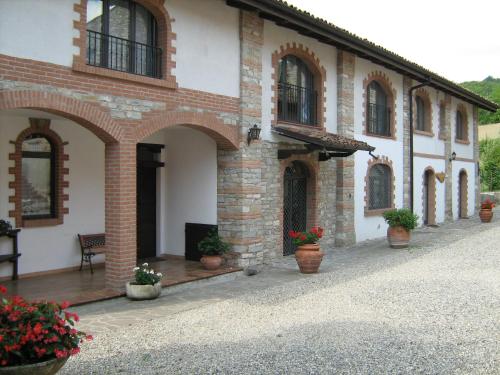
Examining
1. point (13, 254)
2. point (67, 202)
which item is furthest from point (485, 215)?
point (13, 254)

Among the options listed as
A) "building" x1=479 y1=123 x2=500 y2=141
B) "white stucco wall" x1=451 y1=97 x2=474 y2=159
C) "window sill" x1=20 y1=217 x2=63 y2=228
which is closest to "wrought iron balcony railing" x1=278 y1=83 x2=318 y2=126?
"window sill" x1=20 y1=217 x2=63 y2=228

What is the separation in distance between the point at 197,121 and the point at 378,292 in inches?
176

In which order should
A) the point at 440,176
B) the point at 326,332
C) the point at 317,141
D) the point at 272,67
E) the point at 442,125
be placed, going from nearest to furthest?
the point at 326,332
the point at 317,141
the point at 272,67
the point at 440,176
the point at 442,125

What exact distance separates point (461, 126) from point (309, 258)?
1551 centimetres

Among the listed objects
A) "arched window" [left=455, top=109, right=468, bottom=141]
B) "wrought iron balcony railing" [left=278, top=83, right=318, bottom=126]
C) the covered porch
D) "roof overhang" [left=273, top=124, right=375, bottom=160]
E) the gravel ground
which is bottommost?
the gravel ground

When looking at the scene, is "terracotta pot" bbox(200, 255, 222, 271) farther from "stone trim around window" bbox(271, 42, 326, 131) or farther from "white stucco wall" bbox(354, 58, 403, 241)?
"white stucco wall" bbox(354, 58, 403, 241)

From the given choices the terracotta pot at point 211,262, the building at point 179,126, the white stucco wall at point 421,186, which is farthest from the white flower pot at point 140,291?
the white stucco wall at point 421,186

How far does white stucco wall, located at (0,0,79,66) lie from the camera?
6.63 m

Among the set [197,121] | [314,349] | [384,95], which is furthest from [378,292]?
[384,95]

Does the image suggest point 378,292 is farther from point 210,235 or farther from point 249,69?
point 249,69

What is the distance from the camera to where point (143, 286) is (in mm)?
7793

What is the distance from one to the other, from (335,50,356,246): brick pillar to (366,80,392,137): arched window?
61.6 inches

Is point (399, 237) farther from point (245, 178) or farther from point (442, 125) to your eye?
point (442, 125)

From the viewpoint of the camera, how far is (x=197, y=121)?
9.23 m
